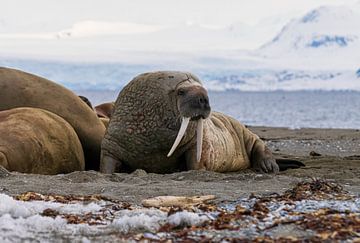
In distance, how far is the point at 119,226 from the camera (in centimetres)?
437

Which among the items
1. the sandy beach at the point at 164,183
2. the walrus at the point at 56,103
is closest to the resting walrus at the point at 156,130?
the sandy beach at the point at 164,183

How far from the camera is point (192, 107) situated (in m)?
7.48

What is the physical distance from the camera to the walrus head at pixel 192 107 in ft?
24.5

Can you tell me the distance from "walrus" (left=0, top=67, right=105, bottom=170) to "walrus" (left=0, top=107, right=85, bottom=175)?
429 mm

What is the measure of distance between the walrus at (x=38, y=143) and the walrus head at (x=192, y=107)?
1189 millimetres

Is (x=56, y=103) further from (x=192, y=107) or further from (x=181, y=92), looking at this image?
(x=192, y=107)

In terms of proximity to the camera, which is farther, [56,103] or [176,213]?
[56,103]

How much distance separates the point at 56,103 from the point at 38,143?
4.73ft

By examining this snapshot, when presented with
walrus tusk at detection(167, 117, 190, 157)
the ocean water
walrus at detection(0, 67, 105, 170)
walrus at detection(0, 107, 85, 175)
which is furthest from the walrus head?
the ocean water

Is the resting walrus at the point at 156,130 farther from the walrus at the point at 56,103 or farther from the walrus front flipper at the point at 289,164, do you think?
the walrus front flipper at the point at 289,164

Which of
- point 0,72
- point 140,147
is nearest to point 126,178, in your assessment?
point 140,147

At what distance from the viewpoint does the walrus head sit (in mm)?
7453

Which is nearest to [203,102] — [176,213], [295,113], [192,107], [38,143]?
[192,107]

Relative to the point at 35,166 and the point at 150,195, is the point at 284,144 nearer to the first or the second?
A: the point at 35,166
